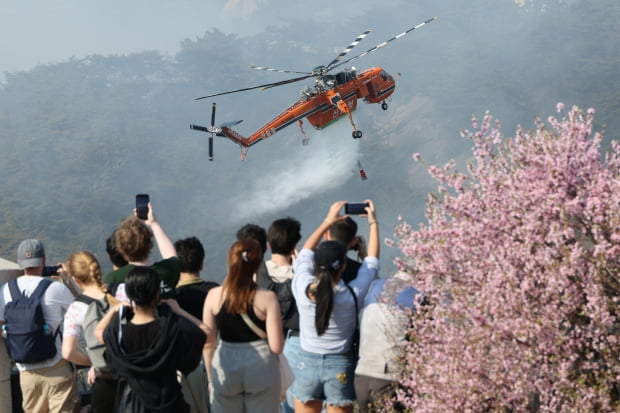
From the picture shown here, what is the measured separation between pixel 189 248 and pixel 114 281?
0.67m

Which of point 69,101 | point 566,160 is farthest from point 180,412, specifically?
point 69,101

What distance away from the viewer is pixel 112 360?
5.76 meters

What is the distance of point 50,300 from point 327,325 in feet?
7.46

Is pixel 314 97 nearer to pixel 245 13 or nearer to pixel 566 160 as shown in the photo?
pixel 566 160

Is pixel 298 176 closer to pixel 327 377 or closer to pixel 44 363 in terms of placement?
pixel 44 363

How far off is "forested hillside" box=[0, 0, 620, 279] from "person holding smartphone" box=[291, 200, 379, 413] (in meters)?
72.5

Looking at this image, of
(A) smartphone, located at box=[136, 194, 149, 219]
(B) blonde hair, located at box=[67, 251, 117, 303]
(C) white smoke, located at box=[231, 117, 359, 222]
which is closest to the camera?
(B) blonde hair, located at box=[67, 251, 117, 303]

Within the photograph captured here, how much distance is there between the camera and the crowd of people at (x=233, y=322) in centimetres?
570

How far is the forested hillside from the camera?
292ft

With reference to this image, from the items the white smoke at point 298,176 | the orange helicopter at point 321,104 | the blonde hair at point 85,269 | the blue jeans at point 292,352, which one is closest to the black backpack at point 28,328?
the blonde hair at point 85,269

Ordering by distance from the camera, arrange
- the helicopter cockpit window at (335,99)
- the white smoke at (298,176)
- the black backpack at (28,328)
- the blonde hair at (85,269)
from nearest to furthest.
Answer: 1. the blonde hair at (85,269)
2. the black backpack at (28,328)
3. the helicopter cockpit window at (335,99)
4. the white smoke at (298,176)

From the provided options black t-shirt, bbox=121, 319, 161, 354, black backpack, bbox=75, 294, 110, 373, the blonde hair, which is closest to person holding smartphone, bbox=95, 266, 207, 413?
A: black t-shirt, bbox=121, 319, 161, 354

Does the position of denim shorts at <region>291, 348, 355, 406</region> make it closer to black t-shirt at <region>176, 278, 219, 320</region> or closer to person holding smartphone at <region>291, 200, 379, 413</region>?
person holding smartphone at <region>291, 200, 379, 413</region>

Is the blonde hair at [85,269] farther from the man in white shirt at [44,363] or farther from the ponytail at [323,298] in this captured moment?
the ponytail at [323,298]
